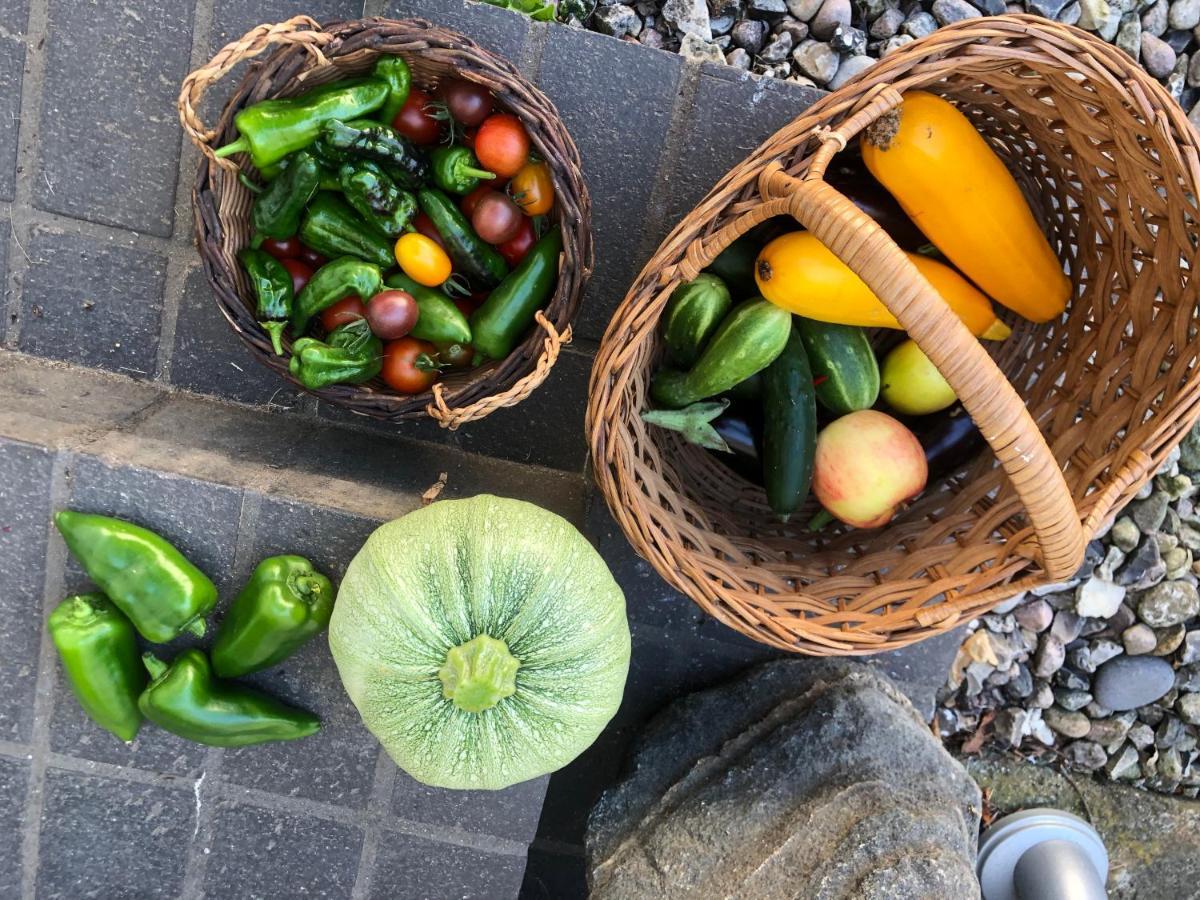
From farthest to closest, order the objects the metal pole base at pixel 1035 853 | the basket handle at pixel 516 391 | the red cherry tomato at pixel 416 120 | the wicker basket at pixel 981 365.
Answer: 1. the metal pole base at pixel 1035 853
2. the red cherry tomato at pixel 416 120
3. the basket handle at pixel 516 391
4. the wicker basket at pixel 981 365

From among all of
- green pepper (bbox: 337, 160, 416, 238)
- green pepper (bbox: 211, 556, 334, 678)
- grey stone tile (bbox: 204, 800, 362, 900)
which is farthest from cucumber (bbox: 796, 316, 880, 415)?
grey stone tile (bbox: 204, 800, 362, 900)

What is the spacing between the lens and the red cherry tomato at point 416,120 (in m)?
1.40

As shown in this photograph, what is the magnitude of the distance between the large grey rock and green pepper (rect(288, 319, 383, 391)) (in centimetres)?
87

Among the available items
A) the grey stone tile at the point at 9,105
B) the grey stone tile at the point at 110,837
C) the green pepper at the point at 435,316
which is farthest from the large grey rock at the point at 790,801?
the grey stone tile at the point at 9,105

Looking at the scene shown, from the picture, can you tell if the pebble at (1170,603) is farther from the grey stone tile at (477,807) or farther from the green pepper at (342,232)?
the green pepper at (342,232)

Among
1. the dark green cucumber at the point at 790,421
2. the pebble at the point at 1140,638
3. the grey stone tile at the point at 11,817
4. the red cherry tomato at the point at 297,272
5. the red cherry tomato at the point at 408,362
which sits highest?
the dark green cucumber at the point at 790,421

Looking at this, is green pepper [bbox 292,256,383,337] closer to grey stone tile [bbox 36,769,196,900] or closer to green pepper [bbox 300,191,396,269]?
green pepper [bbox 300,191,396,269]

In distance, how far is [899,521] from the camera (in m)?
1.52

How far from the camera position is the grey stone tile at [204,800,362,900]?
60.6 inches

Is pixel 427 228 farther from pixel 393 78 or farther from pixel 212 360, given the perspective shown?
pixel 212 360

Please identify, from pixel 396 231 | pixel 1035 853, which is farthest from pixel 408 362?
pixel 1035 853

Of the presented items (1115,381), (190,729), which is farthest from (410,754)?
(1115,381)

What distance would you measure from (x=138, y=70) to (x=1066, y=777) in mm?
2452

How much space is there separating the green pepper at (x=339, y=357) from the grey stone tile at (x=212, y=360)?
0.38m
